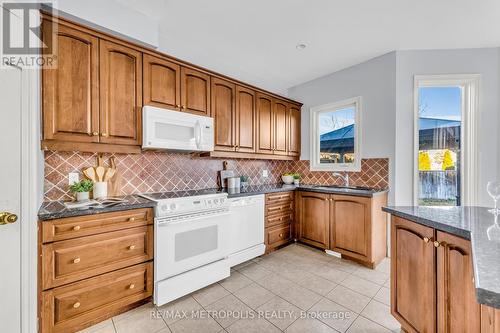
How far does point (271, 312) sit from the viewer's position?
1800 millimetres

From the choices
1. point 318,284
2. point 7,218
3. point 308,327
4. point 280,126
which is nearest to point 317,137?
point 280,126

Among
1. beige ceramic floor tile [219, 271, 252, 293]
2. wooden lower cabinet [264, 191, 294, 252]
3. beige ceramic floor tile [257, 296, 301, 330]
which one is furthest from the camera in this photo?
wooden lower cabinet [264, 191, 294, 252]

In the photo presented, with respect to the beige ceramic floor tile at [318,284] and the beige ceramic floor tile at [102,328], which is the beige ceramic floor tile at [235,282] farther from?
the beige ceramic floor tile at [102,328]

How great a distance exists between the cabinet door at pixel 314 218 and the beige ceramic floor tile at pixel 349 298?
87cm

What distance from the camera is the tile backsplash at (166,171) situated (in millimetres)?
1933

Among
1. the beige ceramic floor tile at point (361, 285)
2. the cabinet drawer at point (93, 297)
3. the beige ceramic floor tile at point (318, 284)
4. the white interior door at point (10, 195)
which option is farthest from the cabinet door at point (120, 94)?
the beige ceramic floor tile at point (361, 285)

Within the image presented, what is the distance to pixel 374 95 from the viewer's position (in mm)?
2938

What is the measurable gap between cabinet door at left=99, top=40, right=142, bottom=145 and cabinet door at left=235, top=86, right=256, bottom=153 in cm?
123

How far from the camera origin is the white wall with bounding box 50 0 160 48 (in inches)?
71.8

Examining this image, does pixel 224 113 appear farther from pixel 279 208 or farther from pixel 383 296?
pixel 383 296

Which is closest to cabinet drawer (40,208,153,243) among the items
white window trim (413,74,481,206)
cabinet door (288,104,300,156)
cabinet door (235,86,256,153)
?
cabinet door (235,86,256,153)

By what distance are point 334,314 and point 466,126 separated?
2717 mm

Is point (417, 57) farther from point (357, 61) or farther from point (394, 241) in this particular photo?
point (394, 241)

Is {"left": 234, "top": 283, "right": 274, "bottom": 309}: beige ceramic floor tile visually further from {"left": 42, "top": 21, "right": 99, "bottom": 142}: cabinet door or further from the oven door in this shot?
{"left": 42, "top": 21, "right": 99, "bottom": 142}: cabinet door
